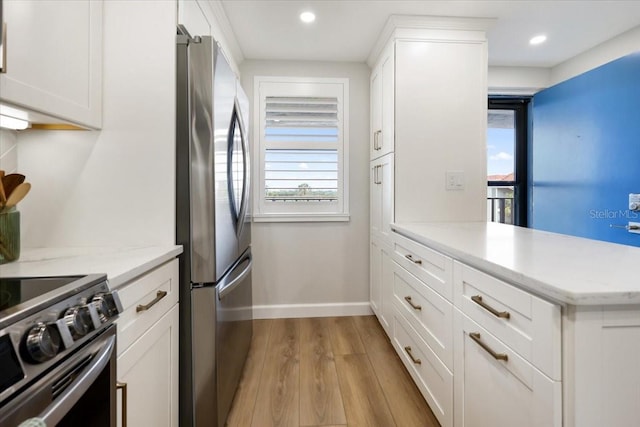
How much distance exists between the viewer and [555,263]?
956mm

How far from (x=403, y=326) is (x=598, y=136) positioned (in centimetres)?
212

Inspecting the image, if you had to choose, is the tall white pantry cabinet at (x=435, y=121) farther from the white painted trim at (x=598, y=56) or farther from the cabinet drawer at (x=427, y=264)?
the white painted trim at (x=598, y=56)

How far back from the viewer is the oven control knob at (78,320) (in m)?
0.65

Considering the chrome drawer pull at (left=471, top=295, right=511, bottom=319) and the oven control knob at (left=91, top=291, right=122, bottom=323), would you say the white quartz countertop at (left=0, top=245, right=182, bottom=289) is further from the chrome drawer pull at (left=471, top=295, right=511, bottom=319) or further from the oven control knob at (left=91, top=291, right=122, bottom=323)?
the chrome drawer pull at (left=471, top=295, right=511, bottom=319)

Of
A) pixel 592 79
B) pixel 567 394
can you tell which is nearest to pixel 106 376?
pixel 567 394

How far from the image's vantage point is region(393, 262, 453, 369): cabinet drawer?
134 cm

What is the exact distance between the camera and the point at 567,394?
29.3 inches

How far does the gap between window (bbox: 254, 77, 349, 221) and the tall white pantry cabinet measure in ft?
2.20

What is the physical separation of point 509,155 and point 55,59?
3.69 meters

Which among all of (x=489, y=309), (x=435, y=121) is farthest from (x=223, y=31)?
(x=489, y=309)

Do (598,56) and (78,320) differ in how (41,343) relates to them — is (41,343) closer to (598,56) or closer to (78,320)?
(78,320)

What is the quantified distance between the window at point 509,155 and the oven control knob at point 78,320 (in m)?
3.54

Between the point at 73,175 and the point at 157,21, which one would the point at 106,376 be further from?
the point at 157,21

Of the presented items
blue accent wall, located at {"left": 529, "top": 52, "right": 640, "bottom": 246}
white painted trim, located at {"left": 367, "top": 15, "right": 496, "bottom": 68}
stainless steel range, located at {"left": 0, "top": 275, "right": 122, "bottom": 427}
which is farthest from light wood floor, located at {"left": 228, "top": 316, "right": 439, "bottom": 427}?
white painted trim, located at {"left": 367, "top": 15, "right": 496, "bottom": 68}
